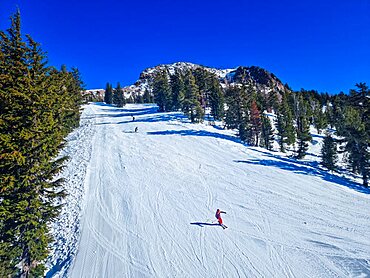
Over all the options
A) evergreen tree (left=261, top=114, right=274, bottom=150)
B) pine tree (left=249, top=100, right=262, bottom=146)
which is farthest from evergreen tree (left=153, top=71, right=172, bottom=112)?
evergreen tree (left=261, top=114, right=274, bottom=150)

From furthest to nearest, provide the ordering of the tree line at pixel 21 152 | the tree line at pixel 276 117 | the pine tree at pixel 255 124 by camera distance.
Result: the pine tree at pixel 255 124
the tree line at pixel 276 117
the tree line at pixel 21 152

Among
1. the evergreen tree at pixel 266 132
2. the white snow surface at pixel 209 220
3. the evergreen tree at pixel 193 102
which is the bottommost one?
the white snow surface at pixel 209 220

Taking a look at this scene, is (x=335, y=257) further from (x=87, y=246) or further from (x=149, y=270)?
(x=87, y=246)

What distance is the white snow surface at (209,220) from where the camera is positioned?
13359 millimetres

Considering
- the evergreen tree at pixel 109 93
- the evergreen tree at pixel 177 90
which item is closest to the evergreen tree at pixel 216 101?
the evergreen tree at pixel 177 90

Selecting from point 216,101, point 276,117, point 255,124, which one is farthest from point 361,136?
point 216,101

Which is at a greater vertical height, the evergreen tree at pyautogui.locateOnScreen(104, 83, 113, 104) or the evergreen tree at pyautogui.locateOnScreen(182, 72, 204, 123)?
the evergreen tree at pyautogui.locateOnScreen(104, 83, 113, 104)

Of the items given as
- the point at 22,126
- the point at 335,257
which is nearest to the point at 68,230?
the point at 22,126

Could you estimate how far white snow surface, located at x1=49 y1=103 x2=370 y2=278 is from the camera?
13.4 metres

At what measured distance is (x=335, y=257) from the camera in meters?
13.5

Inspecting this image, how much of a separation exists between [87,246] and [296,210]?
1613cm

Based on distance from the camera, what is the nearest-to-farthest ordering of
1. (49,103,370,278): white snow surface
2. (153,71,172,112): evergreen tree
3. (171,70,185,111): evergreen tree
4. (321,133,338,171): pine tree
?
(49,103,370,278): white snow surface < (321,133,338,171): pine tree < (171,70,185,111): evergreen tree < (153,71,172,112): evergreen tree

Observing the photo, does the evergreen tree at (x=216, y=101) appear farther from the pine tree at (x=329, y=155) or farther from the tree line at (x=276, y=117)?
the pine tree at (x=329, y=155)

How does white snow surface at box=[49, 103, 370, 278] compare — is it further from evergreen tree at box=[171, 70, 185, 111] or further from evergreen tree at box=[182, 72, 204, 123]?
evergreen tree at box=[171, 70, 185, 111]
